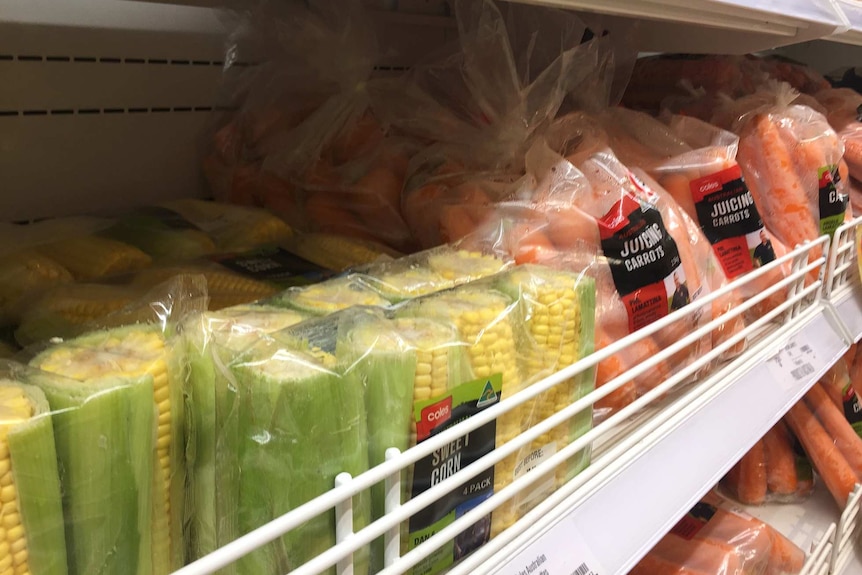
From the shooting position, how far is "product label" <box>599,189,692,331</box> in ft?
2.66

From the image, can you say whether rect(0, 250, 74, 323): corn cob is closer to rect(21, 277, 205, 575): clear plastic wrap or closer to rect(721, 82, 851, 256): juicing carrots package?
rect(21, 277, 205, 575): clear plastic wrap

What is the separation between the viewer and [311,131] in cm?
110

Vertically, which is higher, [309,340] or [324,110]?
[324,110]

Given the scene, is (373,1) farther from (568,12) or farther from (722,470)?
(722,470)

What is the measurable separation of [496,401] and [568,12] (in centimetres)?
75

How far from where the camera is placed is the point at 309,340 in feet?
1.70

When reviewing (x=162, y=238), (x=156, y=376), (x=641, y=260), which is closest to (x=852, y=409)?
(x=641, y=260)

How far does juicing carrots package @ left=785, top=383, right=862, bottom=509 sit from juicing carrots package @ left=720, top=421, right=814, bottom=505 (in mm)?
42

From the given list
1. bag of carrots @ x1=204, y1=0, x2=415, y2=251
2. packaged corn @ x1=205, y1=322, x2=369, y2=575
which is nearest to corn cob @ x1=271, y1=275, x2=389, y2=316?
packaged corn @ x1=205, y1=322, x2=369, y2=575

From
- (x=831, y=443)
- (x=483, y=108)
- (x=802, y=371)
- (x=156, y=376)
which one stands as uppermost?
(x=483, y=108)

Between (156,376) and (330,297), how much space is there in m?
0.20

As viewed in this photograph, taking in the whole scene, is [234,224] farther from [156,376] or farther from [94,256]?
[156,376]

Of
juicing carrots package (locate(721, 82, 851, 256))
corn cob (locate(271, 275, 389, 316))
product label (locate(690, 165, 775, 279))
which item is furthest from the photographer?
juicing carrots package (locate(721, 82, 851, 256))

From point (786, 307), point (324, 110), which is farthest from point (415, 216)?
point (786, 307)
